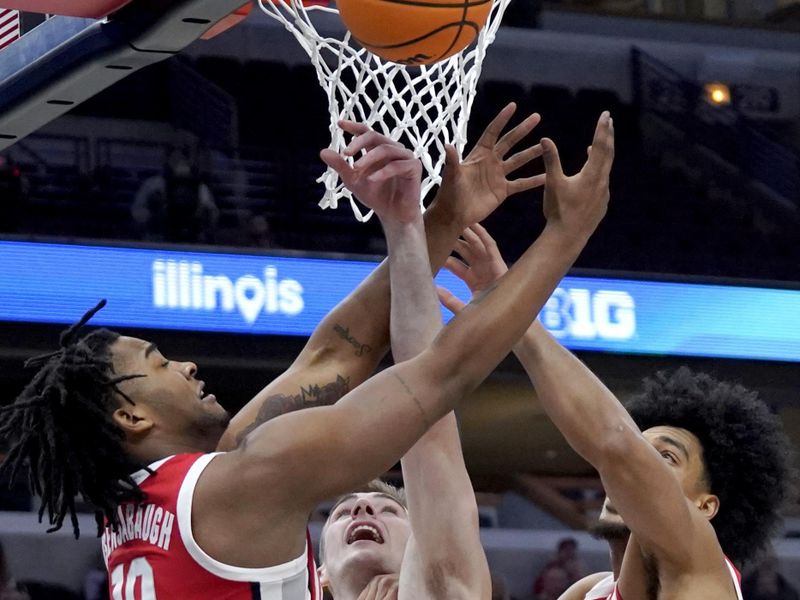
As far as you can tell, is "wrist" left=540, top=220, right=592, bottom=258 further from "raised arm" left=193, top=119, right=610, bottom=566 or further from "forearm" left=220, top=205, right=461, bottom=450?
"forearm" left=220, top=205, right=461, bottom=450

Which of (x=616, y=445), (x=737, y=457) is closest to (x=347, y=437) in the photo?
(x=616, y=445)

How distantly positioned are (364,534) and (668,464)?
697mm

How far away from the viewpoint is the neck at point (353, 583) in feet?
10.3

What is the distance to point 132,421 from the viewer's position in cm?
232

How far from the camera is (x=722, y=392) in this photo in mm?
3113

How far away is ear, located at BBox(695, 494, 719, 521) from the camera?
9.60 feet

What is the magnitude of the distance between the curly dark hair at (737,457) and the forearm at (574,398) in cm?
31

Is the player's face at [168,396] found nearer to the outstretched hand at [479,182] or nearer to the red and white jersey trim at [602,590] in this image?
the outstretched hand at [479,182]

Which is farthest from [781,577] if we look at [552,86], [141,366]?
[141,366]

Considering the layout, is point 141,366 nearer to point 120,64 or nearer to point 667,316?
point 120,64

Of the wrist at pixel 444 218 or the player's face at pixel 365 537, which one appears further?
the player's face at pixel 365 537

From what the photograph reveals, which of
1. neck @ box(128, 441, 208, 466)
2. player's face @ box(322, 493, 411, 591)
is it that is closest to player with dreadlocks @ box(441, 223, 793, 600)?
player's face @ box(322, 493, 411, 591)

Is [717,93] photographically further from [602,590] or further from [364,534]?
[364,534]

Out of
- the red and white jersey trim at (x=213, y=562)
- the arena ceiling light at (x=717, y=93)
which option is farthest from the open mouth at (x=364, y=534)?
the arena ceiling light at (x=717, y=93)
